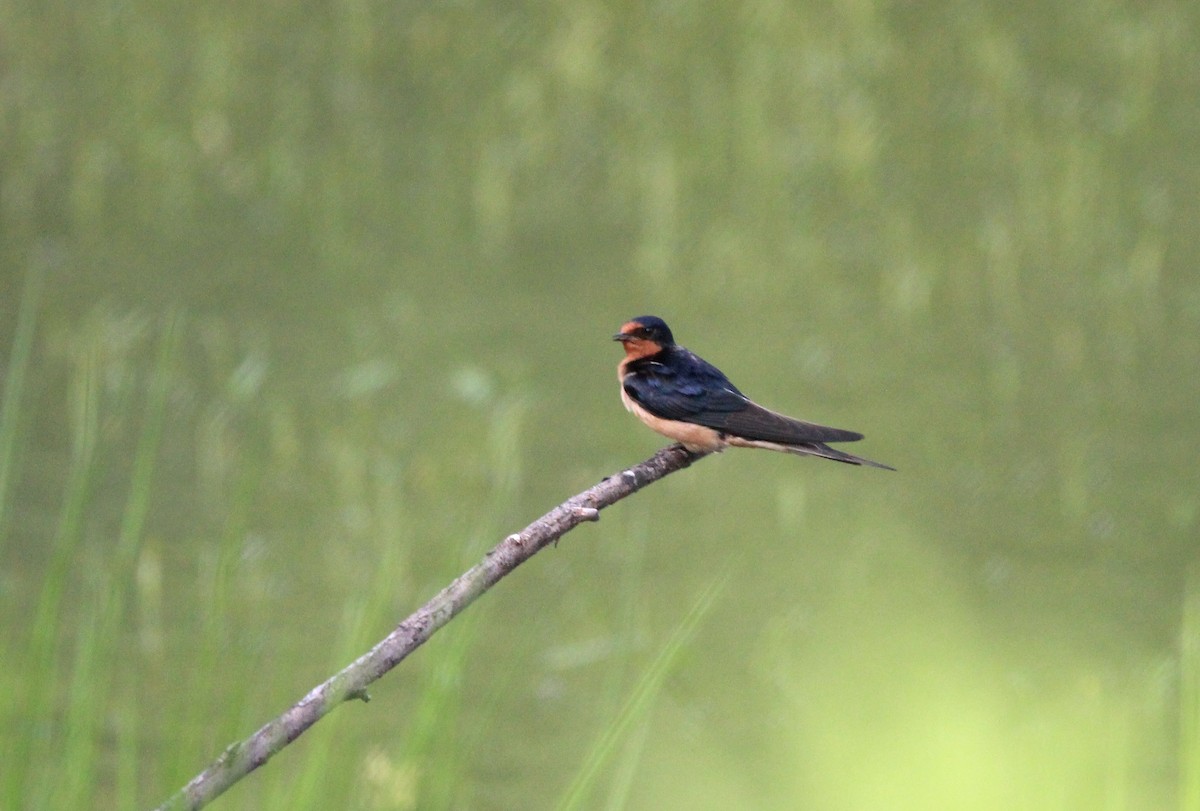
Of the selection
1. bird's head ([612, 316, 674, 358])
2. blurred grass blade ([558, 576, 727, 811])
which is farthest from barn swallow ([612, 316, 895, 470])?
blurred grass blade ([558, 576, 727, 811])

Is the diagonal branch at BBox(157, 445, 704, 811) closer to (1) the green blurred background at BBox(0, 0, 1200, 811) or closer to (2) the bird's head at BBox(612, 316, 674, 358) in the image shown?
(1) the green blurred background at BBox(0, 0, 1200, 811)

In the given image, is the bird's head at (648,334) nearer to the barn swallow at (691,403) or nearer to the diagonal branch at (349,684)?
the barn swallow at (691,403)

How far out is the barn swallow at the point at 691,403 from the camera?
1.84 metres

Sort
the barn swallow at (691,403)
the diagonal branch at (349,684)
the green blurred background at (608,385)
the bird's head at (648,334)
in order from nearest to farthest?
1. the diagonal branch at (349,684)
2. the barn swallow at (691,403)
3. the bird's head at (648,334)
4. the green blurred background at (608,385)

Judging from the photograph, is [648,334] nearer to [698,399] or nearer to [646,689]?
[698,399]

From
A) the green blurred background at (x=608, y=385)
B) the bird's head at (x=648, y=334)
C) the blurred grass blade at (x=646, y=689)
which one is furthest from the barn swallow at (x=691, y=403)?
the blurred grass blade at (x=646, y=689)

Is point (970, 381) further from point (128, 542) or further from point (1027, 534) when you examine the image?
point (128, 542)

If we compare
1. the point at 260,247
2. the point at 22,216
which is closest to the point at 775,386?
the point at 260,247

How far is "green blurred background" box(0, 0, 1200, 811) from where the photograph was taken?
9.33 ft

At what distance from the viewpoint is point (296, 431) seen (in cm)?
519

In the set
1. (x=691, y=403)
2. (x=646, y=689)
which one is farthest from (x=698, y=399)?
(x=646, y=689)

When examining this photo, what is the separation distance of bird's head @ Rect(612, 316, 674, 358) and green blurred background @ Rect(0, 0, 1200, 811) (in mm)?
367

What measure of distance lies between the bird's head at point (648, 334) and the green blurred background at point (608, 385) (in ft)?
1.20

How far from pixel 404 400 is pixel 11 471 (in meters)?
4.00
